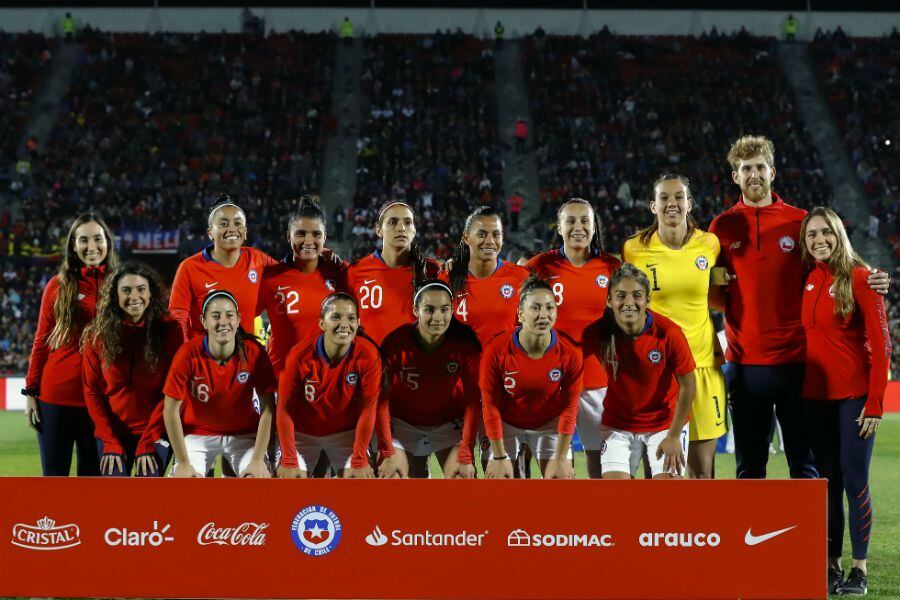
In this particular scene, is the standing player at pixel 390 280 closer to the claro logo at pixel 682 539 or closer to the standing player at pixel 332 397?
the standing player at pixel 332 397

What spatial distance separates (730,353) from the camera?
18.1 ft

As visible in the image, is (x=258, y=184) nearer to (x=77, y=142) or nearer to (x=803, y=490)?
(x=77, y=142)

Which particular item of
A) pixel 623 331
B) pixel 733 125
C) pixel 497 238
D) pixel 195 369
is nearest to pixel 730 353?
pixel 623 331

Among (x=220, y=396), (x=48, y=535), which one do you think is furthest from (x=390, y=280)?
(x=48, y=535)

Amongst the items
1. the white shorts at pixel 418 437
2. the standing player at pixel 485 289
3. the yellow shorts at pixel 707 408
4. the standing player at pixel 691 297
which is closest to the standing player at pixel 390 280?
the standing player at pixel 485 289

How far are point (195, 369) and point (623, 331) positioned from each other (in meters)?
2.15

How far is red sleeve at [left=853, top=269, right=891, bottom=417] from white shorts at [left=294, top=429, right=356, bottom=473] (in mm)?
2629

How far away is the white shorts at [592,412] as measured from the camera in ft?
17.6

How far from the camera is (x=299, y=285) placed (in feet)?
18.4

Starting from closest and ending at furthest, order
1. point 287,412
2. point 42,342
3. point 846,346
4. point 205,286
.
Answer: point 287,412, point 846,346, point 42,342, point 205,286

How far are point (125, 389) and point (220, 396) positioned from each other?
488mm

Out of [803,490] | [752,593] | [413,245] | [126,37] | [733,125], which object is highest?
[126,37]

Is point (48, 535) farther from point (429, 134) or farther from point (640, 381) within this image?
point (429, 134)

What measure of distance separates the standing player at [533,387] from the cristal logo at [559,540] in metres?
0.83
